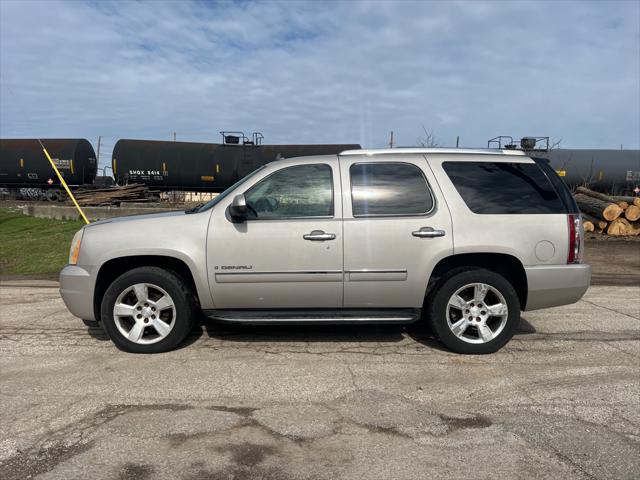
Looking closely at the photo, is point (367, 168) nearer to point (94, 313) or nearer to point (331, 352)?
point (331, 352)

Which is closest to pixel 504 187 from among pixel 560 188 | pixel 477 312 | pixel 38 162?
pixel 560 188

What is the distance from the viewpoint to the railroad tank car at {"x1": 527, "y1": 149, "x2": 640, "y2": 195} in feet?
62.6

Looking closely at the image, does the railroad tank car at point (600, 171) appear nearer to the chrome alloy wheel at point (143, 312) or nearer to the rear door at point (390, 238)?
the rear door at point (390, 238)

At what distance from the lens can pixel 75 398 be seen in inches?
143

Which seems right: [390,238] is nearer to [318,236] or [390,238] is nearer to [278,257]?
[318,236]

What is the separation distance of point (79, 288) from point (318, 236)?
2.38 meters

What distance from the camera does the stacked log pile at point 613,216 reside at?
560 inches

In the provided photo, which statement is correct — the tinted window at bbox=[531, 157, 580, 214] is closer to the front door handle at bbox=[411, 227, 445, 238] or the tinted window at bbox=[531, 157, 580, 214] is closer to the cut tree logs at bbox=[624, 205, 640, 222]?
the front door handle at bbox=[411, 227, 445, 238]

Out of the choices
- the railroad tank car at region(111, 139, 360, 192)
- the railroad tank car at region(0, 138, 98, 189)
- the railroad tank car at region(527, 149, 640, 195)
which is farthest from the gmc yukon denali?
the railroad tank car at region(0, 138, 98, 189)

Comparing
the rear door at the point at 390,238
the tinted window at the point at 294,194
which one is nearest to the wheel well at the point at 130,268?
the tinted window at the point at 294,194

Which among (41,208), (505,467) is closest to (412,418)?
(505,467)

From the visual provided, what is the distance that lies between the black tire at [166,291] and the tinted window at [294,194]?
3.31 ft

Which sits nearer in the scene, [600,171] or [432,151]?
[432,151]

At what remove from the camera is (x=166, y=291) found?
4473mm
